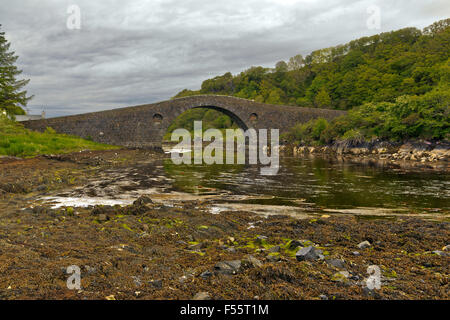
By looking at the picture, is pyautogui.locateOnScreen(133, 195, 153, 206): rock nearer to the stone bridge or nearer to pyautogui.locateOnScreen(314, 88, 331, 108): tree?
the stone bridge

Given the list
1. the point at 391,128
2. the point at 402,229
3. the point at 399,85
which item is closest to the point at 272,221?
the point at 402,229

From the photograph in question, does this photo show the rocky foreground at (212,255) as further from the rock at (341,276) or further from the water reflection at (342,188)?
the water reflection at (342,188)

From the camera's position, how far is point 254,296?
13.3 ft

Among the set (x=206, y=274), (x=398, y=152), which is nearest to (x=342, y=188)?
(x=206, y=274)

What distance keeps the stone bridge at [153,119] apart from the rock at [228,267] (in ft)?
151

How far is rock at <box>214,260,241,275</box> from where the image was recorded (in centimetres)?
470

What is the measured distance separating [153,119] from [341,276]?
50.8 metres

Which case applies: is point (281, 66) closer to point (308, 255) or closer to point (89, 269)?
point (308, 255)

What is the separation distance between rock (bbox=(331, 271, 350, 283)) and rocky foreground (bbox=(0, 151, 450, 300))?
3cm

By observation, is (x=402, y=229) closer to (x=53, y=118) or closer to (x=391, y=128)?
A: (x=391, y=128)

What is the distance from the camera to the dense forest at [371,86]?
32656 mm

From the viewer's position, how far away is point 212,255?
5672 mm

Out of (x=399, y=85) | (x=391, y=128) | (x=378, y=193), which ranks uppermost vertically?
(x=399, y=85)
